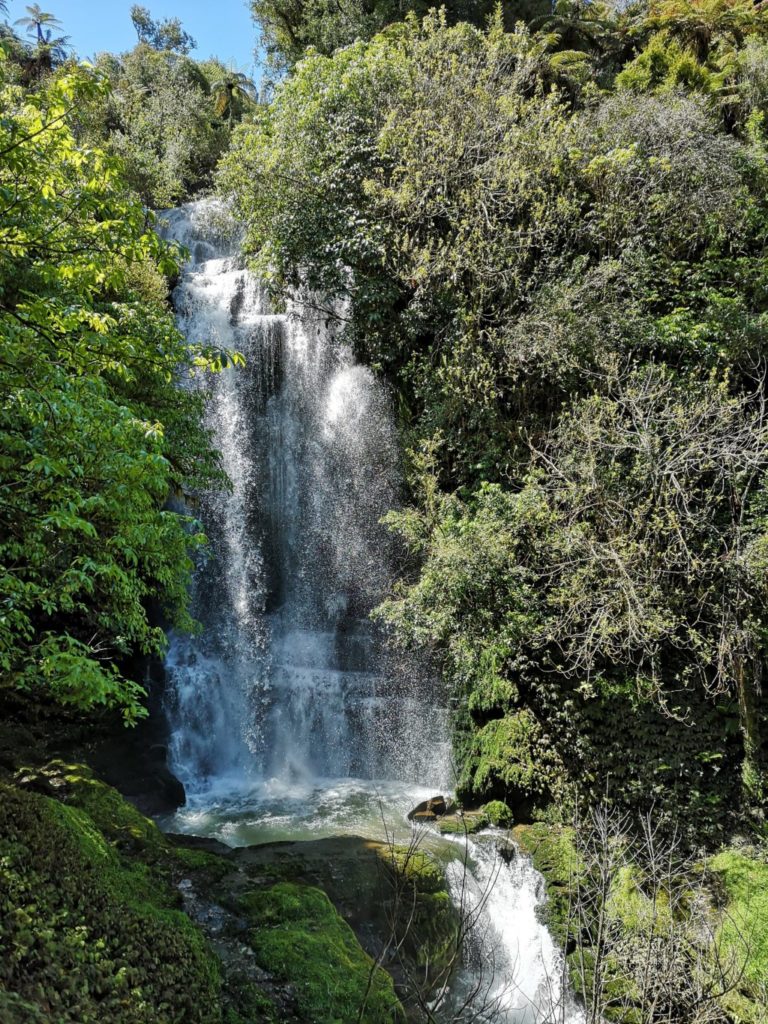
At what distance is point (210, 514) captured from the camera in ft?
41.6

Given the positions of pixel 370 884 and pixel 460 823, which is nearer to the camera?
pixel 370 884

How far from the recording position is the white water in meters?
9.62

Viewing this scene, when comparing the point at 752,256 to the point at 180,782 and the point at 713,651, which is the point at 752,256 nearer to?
the point at 713,651

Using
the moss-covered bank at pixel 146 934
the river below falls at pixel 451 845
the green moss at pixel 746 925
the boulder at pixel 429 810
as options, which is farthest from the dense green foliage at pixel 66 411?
the green moss at pixel 746 925

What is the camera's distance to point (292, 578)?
12609 millimetres

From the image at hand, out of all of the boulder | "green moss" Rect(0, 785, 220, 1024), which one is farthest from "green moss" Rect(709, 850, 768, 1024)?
"green moss" Rect(0, 785, 220, 1024)

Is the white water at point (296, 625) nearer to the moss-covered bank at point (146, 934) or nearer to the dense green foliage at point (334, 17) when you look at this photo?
the moss-covered bank at point (146, 934)

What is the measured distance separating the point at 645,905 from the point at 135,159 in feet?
70.2

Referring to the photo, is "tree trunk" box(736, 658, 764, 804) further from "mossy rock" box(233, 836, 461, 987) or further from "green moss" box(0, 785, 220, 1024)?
→ "green moss" box(0, 785, 220, 1024)

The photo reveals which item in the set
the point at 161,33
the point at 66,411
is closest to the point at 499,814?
the point at 66,411

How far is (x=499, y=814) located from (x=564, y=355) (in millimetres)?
6873

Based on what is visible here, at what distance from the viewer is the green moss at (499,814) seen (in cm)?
869

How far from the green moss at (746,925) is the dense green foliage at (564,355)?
2.64 ft

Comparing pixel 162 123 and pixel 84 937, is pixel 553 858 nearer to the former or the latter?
pixel 84 937
